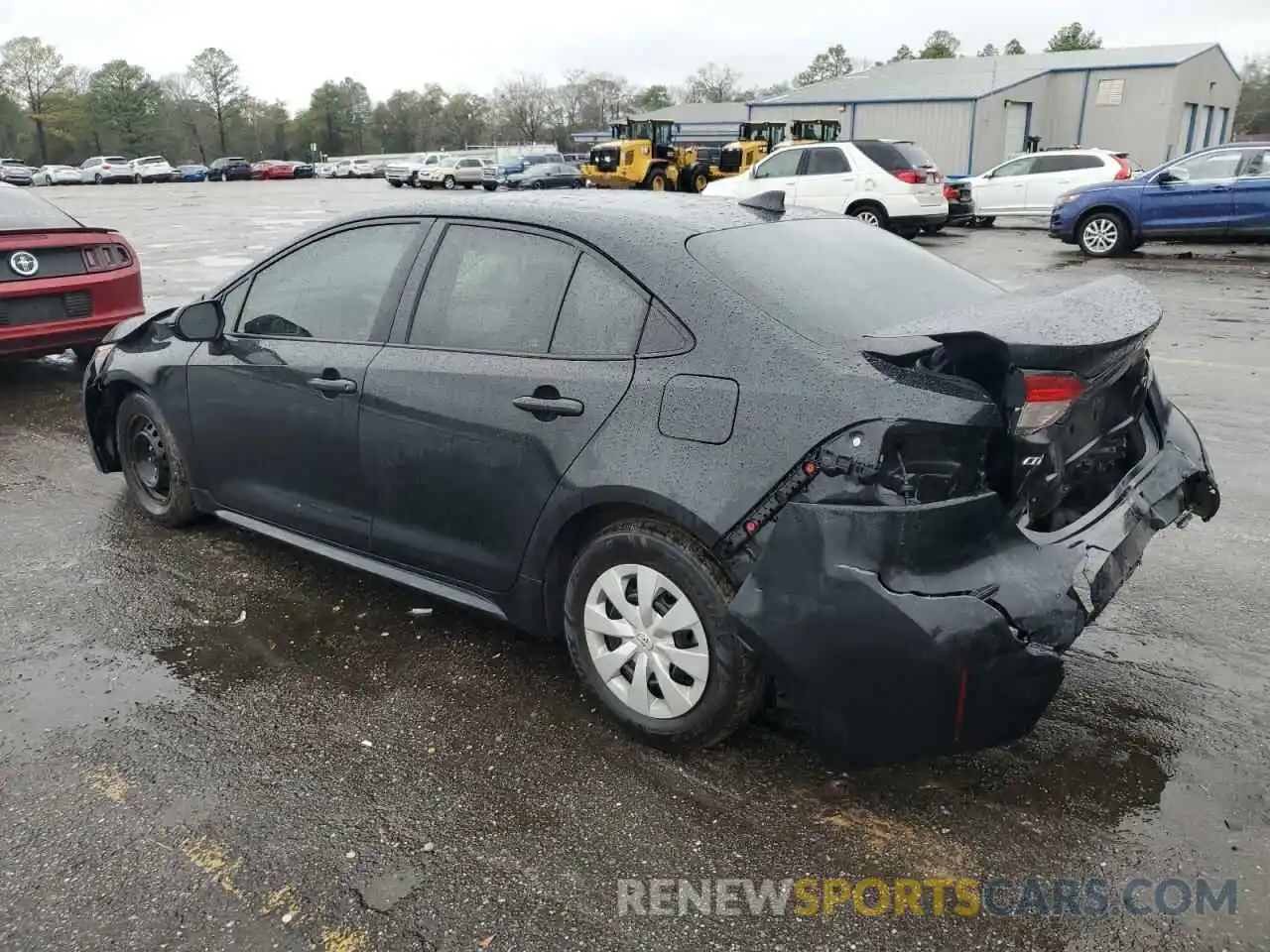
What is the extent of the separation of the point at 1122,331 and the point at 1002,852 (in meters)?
1.46

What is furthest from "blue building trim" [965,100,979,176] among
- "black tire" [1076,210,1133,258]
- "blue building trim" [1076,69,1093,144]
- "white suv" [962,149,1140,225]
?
"black tire" [1076,210,1133,258]

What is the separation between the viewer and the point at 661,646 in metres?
2.91

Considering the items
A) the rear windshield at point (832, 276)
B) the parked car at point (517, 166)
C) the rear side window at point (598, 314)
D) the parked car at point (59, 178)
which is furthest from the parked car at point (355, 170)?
the rear side window at point (598, 314)

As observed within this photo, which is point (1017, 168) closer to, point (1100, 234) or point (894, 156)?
point (894, 156)

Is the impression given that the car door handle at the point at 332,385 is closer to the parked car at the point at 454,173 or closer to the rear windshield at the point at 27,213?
the rear windshield at the point at 27,213

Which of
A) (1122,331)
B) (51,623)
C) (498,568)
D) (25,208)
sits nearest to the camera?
(1122,331)

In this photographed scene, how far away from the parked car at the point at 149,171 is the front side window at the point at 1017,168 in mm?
59645

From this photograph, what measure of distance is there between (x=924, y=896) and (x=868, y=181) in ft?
52.5

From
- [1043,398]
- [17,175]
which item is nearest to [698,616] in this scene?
[1043,398]

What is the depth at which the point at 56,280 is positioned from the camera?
7105mm

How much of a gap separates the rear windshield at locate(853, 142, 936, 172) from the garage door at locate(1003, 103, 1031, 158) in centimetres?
2018

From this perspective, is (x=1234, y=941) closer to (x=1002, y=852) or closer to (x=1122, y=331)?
(x=1002, y=852)

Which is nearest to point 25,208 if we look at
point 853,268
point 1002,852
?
point 853,268

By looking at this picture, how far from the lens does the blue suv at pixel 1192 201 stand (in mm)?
14219
